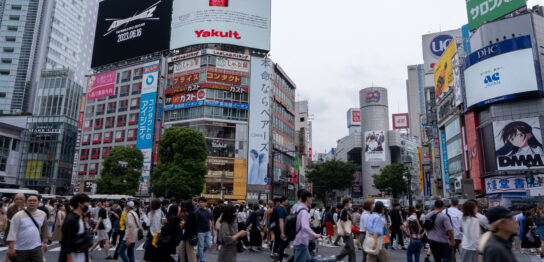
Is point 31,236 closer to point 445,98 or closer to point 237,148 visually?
point 237,148

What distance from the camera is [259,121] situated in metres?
50.9

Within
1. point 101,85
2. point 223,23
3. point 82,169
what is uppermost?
point 223,23

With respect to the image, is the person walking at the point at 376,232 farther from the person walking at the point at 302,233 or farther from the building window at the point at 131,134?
the building window at the point at 131,134

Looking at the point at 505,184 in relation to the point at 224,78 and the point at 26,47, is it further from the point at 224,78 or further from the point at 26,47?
the point at 26,47

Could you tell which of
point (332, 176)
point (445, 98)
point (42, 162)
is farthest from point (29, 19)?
point (445, 98)

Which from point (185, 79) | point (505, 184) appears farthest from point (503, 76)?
point (185, 79)

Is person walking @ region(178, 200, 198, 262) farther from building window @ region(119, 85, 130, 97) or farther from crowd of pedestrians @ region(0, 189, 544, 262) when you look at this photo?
building window @ region(119, 85, 130, 97)

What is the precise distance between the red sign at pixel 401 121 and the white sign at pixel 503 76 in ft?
271

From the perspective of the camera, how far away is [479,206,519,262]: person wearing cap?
10.1 ft

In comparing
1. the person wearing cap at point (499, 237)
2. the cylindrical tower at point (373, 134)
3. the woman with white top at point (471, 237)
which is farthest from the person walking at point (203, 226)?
the cylindrical tower at point (373, 134)

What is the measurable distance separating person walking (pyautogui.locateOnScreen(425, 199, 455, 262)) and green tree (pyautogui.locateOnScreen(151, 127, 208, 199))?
30.1 metres

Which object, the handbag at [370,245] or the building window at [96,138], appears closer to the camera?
the handbag at [370,245]

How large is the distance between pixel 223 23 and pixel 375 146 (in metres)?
69.4

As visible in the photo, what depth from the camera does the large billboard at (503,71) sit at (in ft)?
124
